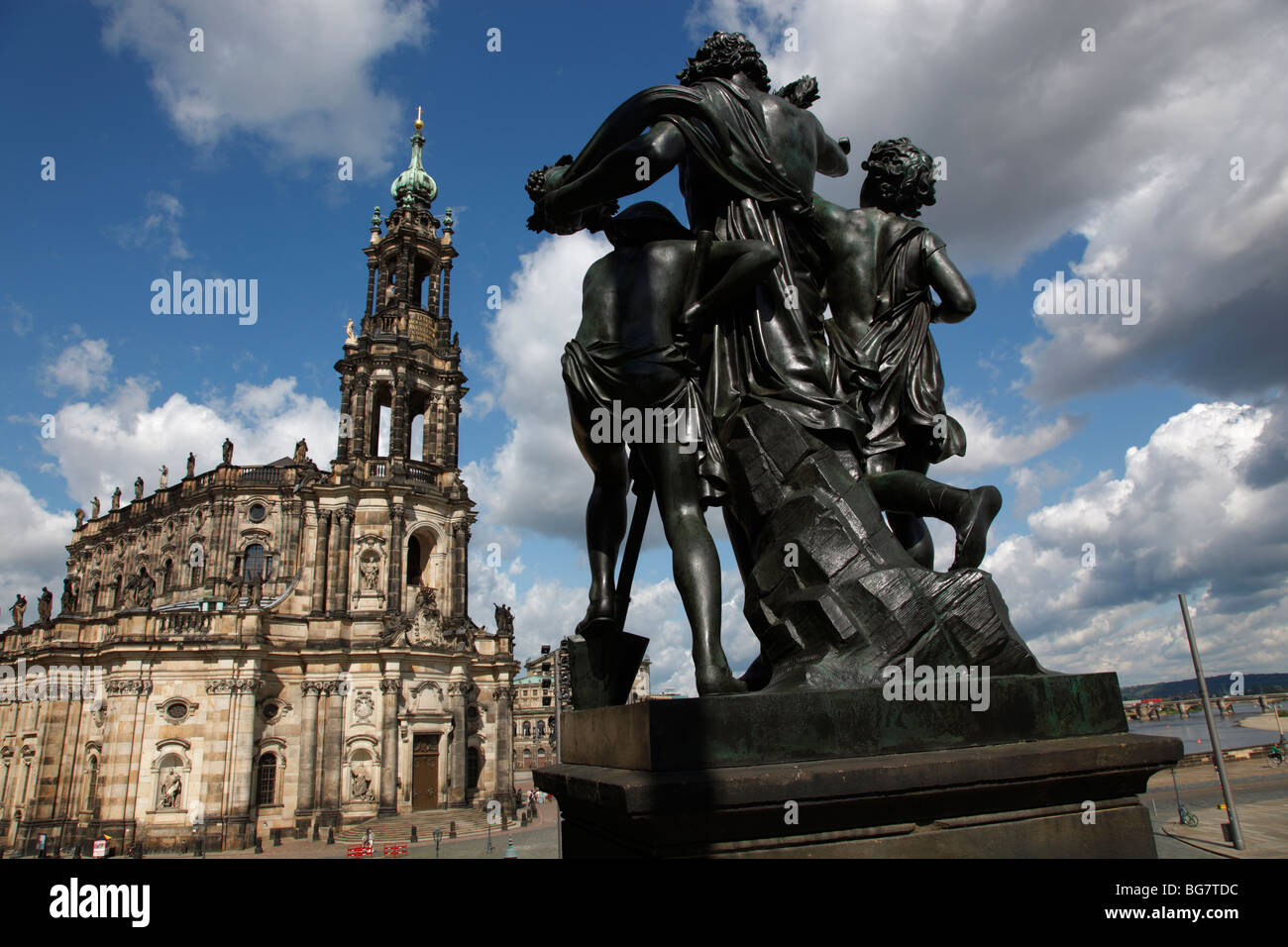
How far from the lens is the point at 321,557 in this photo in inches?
1687

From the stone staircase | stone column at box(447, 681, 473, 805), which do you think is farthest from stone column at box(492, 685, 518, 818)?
the stone staircase

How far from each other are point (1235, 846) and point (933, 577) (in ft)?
61.2

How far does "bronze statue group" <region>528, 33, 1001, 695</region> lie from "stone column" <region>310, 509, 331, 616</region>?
42123 mm

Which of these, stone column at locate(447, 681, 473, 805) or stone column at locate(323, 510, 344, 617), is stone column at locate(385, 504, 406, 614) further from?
stone column at locate(447, 681, 473, 805)

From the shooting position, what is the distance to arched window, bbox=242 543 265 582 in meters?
50.8

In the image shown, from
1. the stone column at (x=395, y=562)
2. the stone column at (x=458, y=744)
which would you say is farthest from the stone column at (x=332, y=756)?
the stone column at (x=458, y=744)

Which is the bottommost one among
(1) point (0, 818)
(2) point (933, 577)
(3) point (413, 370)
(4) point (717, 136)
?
(1) point (0, 818)

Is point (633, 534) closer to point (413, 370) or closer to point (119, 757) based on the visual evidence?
point (119, 757)

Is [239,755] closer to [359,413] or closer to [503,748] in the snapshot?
[503,748]

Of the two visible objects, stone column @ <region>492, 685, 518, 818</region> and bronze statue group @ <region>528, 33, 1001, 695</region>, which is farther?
stone column @ <region>492, 685, 518, 818</region>

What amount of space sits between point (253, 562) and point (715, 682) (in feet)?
180

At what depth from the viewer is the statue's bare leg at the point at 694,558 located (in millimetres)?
3344
